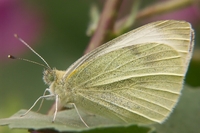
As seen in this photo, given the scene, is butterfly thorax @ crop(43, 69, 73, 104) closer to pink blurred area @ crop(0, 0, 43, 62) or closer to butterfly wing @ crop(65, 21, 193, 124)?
butterfly wing @ crop(65, 21, 193, 124)

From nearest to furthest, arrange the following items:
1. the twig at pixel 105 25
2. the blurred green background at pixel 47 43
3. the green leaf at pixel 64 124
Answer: the green leaf at pixel 64 124 → the twig at pixel 105 25 → the blurred green background at pixel 47 43

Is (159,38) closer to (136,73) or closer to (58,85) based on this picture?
(136,73)

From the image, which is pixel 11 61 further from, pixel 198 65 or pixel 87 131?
pixel 87 131

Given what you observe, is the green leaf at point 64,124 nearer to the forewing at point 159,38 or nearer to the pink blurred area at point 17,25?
the forewing at point 159,38

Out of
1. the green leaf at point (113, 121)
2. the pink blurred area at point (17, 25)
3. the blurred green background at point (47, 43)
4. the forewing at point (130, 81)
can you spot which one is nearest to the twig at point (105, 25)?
the forewing at point (130, 81)

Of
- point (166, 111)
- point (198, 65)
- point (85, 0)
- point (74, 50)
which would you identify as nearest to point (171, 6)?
point (198, 65)

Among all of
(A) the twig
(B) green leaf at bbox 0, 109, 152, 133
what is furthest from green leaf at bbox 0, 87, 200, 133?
(A) the twig

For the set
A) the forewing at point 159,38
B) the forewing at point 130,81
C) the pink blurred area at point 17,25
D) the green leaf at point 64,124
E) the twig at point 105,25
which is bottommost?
the green leaf at point 64,124
